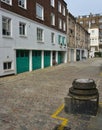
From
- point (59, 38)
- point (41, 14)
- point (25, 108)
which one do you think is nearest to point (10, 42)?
point (41, 14)

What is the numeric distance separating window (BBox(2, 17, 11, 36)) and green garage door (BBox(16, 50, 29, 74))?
8.29ft

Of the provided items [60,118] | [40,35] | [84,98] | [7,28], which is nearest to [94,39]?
[40,35]

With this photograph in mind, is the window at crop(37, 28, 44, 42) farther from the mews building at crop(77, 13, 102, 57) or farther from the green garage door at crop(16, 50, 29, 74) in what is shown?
the mews building at crop(77, 13, 102, 57)

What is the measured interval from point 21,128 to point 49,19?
2345cm

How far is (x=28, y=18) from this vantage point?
2022 cm

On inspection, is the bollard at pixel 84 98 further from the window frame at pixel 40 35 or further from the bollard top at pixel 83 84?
A: the window frame at pixel 40 35

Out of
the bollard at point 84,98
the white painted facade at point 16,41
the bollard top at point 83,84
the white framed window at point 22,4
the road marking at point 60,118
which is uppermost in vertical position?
the white framed window at point 22,4

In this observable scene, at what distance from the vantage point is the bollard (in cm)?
616

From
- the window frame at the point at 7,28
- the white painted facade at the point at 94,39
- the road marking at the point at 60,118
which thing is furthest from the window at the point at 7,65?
the white painted facade at the point at 94,39

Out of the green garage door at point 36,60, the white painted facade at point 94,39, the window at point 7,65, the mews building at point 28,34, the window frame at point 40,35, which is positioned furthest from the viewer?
the white painted facade at point 94,39

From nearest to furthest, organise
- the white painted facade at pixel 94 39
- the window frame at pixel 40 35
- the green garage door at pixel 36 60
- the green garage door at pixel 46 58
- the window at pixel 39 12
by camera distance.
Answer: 1. the green garage door at pixel 36 60
2. the window at pixel 39 12
3. the window frame at pixel 40 35
4. the green garage door at pixel 46 58
5. the white painted facade at pixel 94 39

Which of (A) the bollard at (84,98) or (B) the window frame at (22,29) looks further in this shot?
→ (B) the window frame at (22,29)

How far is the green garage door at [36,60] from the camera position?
21997mm

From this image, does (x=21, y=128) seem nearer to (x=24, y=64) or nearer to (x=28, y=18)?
(x=24, y=64)
